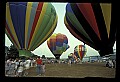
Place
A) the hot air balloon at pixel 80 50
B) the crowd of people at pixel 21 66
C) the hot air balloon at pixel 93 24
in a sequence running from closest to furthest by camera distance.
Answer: the crowd of people at pixel 21 66 < the hot air balloon at pixel 93 24 < the hot air balloon at pixel 80 50

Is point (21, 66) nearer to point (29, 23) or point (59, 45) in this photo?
point (29, 23)

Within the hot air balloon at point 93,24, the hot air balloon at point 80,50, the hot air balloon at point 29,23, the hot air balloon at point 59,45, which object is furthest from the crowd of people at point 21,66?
the hot air balloon at point 93,24

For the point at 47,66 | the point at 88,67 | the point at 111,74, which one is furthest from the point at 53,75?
the point at 111,74

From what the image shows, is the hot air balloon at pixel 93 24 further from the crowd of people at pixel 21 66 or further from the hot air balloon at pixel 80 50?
the crowd of people at pixel 21 66

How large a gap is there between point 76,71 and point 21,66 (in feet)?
2.91

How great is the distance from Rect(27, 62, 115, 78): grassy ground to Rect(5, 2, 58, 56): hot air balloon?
46 cm

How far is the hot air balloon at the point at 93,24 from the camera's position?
5.23 meters

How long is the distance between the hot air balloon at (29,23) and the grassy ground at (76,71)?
456 millimetres

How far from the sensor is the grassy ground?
5.09m

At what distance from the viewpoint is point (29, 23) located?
5.60 metres

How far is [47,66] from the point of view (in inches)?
207
